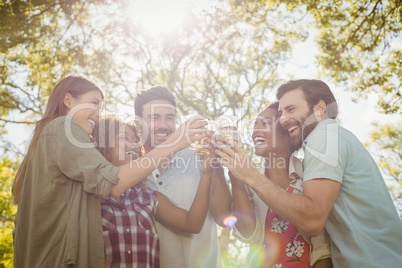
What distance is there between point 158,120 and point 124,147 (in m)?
1.22

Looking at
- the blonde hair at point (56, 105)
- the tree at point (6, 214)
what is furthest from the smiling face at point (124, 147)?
the tree at point (6, 214)

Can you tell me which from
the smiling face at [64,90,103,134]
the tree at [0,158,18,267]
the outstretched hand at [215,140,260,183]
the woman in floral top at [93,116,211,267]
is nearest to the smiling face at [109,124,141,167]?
the woman in floral top at [93,116,211,267]

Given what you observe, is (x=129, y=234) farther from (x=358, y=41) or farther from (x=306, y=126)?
(x=358, y=41)

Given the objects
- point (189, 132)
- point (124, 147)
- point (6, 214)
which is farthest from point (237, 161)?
point (6, 214)

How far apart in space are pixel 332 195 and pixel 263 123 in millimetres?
1651

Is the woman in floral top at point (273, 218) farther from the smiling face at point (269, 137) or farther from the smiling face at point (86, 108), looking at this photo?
the smiling face at point (86, 108)

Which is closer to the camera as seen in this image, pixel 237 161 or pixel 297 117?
pixel 237 161

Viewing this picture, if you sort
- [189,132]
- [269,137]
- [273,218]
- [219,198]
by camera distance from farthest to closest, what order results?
[269,137] → [219,198] → [273,218] → [189,132]

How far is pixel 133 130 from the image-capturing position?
334 centimetres

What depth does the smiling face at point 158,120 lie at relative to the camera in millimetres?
4277

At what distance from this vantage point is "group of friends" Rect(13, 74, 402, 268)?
2.30 metres

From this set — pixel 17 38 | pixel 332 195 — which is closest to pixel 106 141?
pixel 332 195

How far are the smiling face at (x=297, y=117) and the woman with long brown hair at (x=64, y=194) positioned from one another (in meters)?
1.47

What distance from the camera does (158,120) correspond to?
4.36 meters
